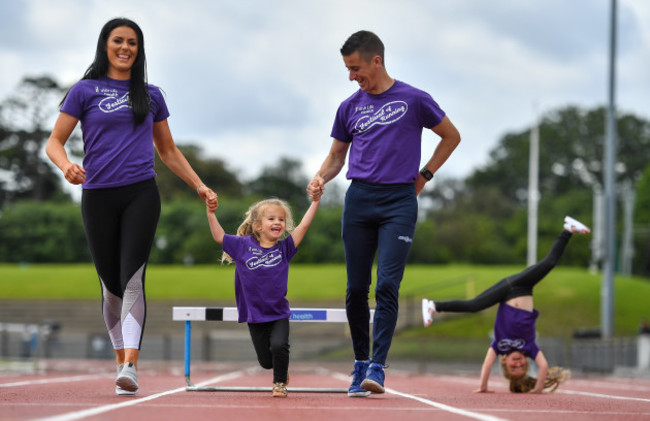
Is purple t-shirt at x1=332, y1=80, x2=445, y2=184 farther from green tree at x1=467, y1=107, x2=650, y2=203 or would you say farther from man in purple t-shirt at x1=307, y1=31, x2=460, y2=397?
green tree at x1=467, y1=107, x2=650, y2=203

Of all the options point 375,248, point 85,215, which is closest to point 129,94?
point 85,215

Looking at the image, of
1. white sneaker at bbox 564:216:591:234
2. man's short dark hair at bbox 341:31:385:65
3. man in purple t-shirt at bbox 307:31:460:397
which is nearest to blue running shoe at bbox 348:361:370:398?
man in purple t-shirt at bbox 307:31:460:397

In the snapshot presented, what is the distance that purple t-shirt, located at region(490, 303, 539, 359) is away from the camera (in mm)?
8930

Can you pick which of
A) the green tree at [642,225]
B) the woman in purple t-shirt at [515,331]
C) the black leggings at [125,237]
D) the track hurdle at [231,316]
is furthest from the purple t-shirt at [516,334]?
the green tree at [642,225]

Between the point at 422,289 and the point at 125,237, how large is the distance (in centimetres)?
3780

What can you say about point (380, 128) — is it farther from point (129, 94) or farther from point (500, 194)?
point (500, 194)

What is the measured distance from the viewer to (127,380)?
5.64m

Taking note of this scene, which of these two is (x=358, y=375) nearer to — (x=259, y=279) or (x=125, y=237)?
(x=259, y=279)

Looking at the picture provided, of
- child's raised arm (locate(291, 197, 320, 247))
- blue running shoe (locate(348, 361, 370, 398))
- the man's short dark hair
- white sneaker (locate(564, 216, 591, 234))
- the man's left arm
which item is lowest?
blue running shoe (locate(348, 361, 370, 398))

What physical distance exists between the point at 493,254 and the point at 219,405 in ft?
240

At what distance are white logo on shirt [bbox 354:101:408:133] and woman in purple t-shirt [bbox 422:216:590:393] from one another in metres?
2.72

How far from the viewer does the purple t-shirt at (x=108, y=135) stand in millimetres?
5887

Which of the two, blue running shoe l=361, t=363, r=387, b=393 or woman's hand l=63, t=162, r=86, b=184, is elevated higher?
woman's hand l=63, t=162, r=86, b=184

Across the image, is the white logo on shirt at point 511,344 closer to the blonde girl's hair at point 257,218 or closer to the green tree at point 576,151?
the blonde girl's hair at point 257,218
